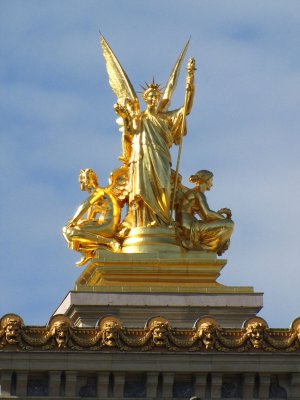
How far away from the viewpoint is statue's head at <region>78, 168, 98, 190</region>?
89.1m

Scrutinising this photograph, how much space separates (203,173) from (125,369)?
12.2m

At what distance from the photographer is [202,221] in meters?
88.4

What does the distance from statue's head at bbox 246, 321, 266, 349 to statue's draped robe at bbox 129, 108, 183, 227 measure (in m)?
8.44

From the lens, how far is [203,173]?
294 feet

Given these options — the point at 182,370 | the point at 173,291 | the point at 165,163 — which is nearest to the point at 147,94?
the point at 165,163

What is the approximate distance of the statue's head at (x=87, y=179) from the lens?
292 feet

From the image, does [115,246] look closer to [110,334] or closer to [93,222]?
[93,222]

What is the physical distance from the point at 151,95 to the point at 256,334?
12.7m

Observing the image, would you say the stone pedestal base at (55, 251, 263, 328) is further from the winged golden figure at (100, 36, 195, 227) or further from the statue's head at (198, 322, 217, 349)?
the statue's head at (198, 322, 217, 349)

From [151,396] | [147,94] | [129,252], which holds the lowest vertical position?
[151,396]

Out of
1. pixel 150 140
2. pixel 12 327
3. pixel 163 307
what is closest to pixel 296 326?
pixel 163 307

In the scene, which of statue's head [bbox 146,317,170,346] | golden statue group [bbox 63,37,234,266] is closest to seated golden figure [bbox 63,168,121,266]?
golden statue group [bbox 63,37,234,266]

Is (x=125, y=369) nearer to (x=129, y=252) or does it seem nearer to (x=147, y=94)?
(x=129, y=252)

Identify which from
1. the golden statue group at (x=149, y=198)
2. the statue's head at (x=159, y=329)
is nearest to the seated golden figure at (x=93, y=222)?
the golden statue group at (x=149, y=198)
